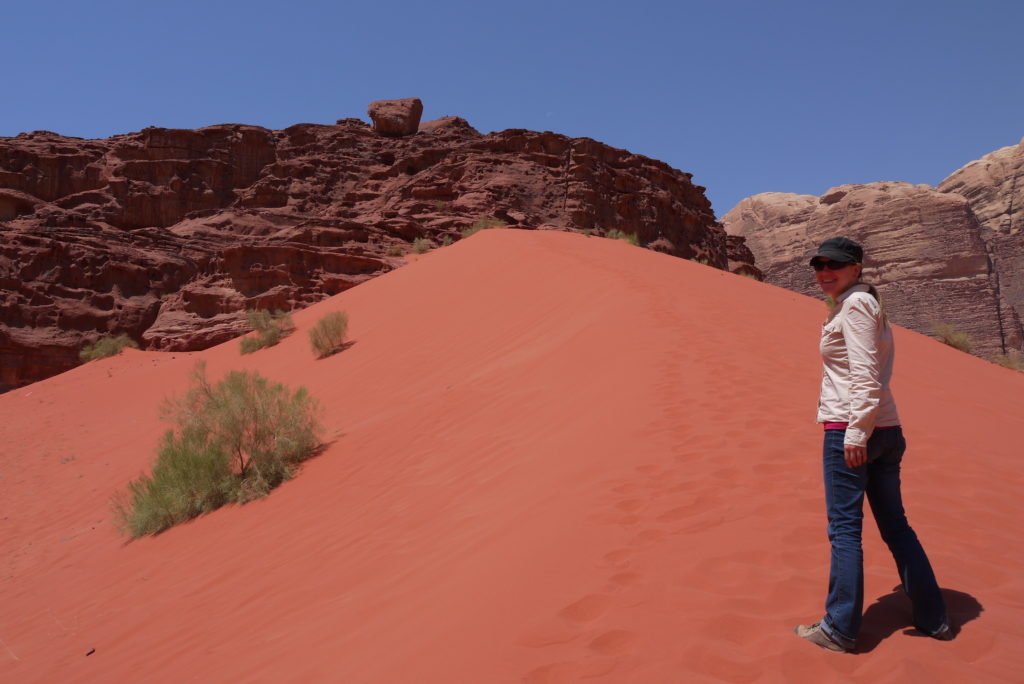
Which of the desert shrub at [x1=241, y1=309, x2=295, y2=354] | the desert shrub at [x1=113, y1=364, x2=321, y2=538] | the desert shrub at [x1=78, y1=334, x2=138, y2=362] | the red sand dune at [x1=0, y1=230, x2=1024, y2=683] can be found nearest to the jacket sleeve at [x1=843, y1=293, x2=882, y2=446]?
the red sand dune at [x1=0, y1=230, x2=1024, y2=683]

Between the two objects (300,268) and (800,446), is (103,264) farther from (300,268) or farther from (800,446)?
(800,446)

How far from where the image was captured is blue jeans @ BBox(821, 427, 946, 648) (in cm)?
217

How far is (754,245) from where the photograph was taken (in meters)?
66.5

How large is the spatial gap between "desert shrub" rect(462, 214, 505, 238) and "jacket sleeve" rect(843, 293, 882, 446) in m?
21.2

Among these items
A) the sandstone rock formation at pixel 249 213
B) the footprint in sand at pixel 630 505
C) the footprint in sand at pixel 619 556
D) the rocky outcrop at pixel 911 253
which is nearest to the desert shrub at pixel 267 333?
the sandstone rock formation at pixel 249 213

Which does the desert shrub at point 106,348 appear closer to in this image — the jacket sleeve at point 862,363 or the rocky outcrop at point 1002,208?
the jacket sleeve at point 862,363

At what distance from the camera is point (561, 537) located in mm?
3018

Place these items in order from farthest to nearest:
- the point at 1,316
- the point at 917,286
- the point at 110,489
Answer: the point at 917,286 → the point at 1,316 → the point at 110,489

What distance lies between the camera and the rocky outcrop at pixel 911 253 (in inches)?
1813

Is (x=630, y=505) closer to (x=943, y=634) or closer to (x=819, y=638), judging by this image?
(x=819, y=638)

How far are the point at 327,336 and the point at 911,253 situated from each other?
55372 millimetres

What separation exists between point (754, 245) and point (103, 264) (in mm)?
60226

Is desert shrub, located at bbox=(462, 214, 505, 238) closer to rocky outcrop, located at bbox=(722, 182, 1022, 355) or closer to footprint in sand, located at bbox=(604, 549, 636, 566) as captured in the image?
footprint in sand, located at bbox=(604, 549, 636, 566)

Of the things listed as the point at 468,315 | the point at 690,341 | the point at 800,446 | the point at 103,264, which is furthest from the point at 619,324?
the point at 103,264
